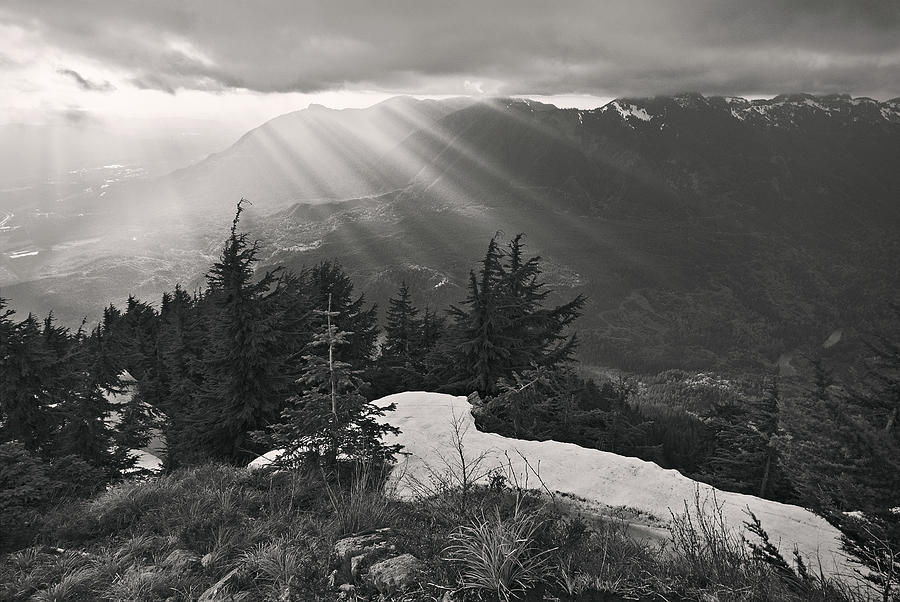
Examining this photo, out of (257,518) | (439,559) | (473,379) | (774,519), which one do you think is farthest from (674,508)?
(473,379)

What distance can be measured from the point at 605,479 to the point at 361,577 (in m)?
6.46

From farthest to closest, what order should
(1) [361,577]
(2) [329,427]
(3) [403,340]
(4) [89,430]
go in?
(3) [403,340]
(4) [89,430]
(2) [329,427]
(1) [361,577]

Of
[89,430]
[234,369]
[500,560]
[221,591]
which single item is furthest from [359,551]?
[89,430]

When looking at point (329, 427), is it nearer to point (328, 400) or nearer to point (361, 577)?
point (328, 400)

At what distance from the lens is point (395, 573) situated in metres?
3.92

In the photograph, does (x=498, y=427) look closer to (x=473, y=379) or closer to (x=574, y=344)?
(x=473, y=379)

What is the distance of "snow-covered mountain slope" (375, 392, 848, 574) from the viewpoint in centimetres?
700

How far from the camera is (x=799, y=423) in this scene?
14.5 meters

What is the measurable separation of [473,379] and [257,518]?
14681 millimetres

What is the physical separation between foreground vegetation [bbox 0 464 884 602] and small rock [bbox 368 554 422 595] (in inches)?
2.6

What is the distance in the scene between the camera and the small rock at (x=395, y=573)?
377cm

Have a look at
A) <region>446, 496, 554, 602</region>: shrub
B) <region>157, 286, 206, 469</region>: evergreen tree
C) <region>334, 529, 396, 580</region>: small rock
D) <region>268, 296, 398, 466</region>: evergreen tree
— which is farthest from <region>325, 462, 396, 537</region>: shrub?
<region>157, 286, 206, 469</region>: evergreen tree

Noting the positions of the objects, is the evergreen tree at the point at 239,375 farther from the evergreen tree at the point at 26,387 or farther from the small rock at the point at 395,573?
the small rock at the point at 395,573

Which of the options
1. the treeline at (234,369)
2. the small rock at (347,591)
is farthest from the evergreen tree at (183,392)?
the small rock at (347,591)
